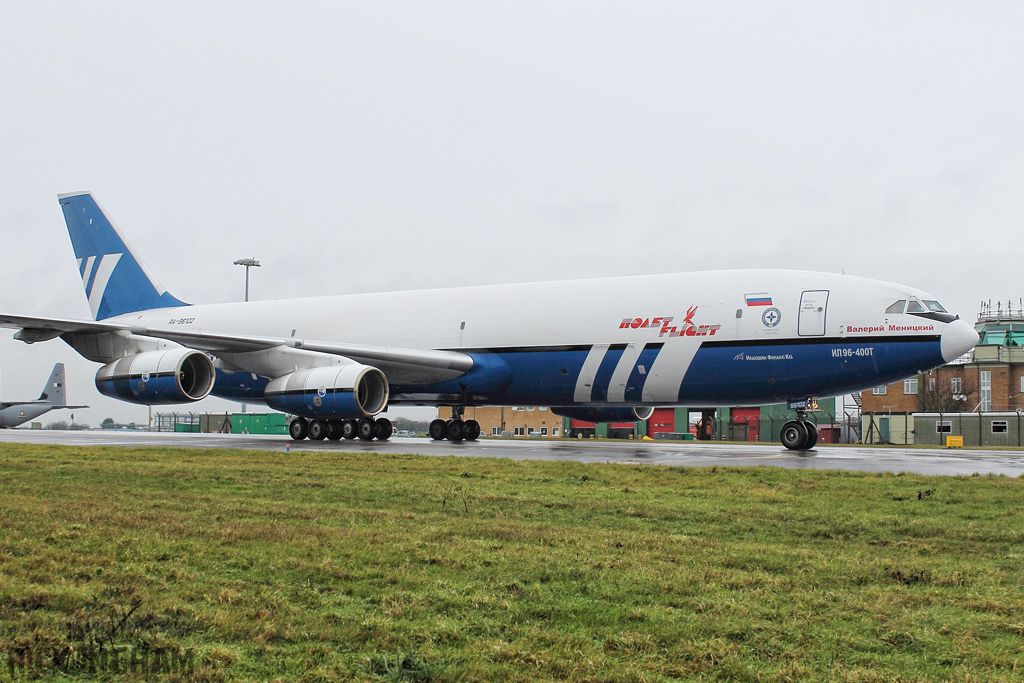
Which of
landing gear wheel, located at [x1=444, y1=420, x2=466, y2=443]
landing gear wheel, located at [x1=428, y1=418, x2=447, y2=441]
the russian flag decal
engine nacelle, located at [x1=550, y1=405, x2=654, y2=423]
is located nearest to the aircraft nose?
the russian flag decal

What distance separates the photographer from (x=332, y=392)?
20.0m

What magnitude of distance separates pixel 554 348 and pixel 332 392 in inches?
216

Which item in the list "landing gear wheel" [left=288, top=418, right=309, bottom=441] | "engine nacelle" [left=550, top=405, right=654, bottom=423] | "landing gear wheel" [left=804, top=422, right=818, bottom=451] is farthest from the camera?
"engine nacelle" [left=550, top=405, right=654, bottom=423]

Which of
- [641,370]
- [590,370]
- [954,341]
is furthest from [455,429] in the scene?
[954,341]

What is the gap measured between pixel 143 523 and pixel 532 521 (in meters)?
2.95

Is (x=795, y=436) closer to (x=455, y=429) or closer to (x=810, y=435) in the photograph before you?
(x=810, y=435)

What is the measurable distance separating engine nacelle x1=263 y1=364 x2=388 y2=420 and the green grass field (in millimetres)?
11319

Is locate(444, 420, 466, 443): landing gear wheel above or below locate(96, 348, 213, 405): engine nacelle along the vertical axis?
below

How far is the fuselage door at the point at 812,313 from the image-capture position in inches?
702

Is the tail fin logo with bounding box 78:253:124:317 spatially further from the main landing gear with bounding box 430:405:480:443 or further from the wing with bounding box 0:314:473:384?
the main landing gear with bounding box 430:405:480:443

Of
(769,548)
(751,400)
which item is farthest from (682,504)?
(751,400)

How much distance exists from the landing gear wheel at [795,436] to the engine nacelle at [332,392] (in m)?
9.48

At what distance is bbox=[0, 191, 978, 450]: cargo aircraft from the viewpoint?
17.8 metres

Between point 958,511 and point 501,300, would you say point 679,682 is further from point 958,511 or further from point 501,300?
point 501,300
